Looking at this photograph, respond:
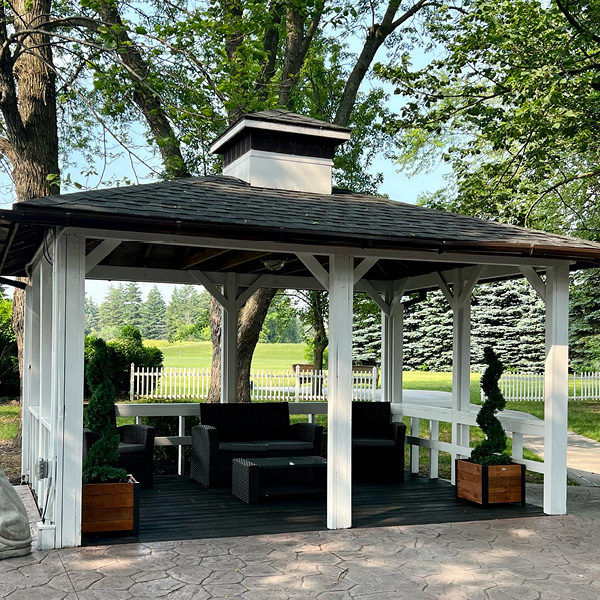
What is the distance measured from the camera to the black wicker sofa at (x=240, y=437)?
26.8 ft

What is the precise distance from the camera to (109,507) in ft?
19.2

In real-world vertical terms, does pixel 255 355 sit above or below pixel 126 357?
below

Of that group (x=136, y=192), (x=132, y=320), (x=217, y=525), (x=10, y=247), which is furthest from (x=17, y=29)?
(x=132, y=320)

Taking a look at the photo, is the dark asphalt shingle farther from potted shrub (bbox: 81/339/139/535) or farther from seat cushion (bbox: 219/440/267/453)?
seat cushion (bbox: 219/440/267/453)

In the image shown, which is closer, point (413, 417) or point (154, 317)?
point (413, 417)

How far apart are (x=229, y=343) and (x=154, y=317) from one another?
2446 inches

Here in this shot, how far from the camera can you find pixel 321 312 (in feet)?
69.0

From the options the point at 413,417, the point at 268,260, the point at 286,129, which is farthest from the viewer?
the point at 413,417

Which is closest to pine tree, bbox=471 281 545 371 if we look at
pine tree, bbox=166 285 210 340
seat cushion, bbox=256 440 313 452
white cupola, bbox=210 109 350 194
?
white cupola, bbox=210 109 350 194

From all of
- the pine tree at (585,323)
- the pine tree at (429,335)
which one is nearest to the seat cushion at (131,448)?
the pine tree at (585,323)

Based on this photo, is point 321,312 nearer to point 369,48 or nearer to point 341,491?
point 369,48

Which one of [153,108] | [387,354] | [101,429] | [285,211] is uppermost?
[153,108]

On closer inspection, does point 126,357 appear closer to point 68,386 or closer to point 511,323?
point 68,386

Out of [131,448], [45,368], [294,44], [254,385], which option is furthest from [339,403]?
[254,385]
